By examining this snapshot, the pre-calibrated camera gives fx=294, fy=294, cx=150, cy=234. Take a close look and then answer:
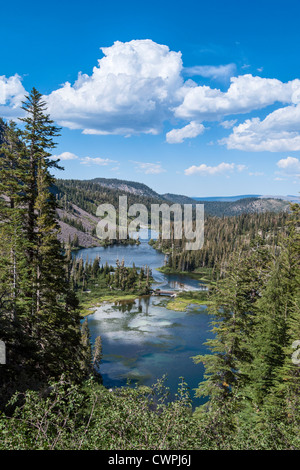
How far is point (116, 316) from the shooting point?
269ft

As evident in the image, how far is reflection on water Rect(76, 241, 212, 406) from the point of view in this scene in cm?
4984

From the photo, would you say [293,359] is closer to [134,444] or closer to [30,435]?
[134,444]

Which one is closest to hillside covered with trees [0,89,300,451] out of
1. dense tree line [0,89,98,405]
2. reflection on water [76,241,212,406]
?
dense tree line [0,89,98,405]

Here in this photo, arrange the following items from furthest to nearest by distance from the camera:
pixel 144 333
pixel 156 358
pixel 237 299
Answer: pixel 144 333, pixel 156 358, pixel 237 299

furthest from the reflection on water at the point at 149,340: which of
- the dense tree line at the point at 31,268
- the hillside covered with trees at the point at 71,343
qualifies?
the dense tree line at the point at 31,268

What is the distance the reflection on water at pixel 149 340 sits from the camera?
49.8 meters

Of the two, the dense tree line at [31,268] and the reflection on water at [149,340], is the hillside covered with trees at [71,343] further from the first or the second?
the reflection on water at [149,340]

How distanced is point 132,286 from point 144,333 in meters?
47.4

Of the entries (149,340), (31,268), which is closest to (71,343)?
(31,268)

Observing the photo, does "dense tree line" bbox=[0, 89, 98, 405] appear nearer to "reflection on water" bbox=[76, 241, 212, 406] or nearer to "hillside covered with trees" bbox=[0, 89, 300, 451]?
"hillside covered with trees" bbox=[0, 89, 300, 451]

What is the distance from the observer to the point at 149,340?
64438 mm

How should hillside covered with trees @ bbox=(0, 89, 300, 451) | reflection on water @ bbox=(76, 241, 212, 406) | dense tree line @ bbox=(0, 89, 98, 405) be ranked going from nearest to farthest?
hillside covered with trees @ bbox=(0, 89, 300, 451) → dense tree line @ bbox=(0, 89, 98, 405) → reflection on water @ bbox=(76, 241, 212, 406)

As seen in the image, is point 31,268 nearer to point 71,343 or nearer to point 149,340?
point 71,343
